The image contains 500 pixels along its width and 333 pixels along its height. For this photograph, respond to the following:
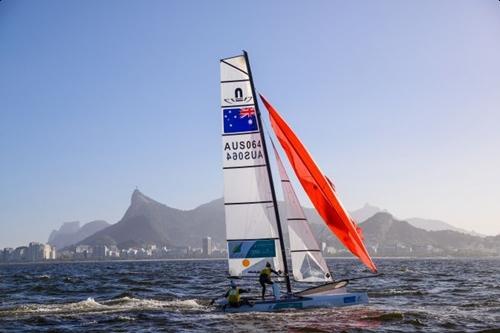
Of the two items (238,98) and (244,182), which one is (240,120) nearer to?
(238,98)

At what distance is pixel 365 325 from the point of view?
19828 mm

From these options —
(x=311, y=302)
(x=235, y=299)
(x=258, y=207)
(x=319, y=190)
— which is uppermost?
(x=319, y=190)

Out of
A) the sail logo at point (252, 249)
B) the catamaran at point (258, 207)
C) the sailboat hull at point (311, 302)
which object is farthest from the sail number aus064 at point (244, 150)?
the sailboat hull at point (311, 302)

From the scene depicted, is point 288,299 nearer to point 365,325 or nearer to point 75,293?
point 365,325

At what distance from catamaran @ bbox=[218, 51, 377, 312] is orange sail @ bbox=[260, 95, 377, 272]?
0.04 m

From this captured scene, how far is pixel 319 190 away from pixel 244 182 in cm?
294

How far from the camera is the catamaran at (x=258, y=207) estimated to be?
849 inches

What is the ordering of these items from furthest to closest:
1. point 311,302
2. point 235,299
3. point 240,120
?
point 240,120, point 235,299, point 311,302

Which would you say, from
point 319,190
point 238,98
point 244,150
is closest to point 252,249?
point 319,190

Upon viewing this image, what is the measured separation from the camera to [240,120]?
2195 cm

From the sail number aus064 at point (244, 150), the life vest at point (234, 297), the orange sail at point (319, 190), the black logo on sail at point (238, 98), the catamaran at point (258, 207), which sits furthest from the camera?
the black logo on sail at point (238, 98)

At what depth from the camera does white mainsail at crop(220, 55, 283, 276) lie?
70.9 ft

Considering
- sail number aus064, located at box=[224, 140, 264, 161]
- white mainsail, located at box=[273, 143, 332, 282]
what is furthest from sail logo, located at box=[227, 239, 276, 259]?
sail number aus064, located at box=[224, 140, 264, 161]

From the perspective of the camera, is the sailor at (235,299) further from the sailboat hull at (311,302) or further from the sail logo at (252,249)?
the sail logo at (252,249)
